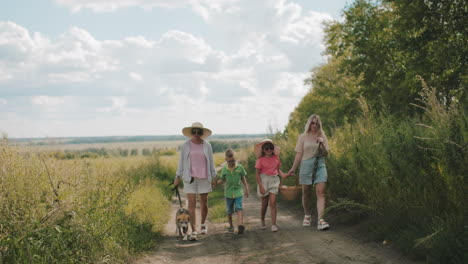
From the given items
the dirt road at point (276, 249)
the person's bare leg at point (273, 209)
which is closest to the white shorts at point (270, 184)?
the person's bare leg at point (273, 209)

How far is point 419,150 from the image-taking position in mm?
7250

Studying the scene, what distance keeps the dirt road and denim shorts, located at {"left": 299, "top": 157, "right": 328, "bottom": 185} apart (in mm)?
1021

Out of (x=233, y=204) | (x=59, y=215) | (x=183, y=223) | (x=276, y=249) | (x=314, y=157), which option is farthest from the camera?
(x=233, y=204)

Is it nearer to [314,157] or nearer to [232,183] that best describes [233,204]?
[232,183]

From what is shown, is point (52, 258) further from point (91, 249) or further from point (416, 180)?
point (416, 180)

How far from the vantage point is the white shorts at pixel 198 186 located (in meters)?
9.61

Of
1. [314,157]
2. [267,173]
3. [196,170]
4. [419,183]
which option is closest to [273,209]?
[267,173]

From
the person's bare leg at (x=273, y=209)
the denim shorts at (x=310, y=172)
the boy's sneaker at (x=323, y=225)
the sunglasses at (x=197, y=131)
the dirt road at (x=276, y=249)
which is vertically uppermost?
the sunglasses at (x=197, y=131)

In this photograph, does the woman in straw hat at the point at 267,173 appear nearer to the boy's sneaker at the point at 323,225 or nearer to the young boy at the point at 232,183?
the young boy at the point at 232,183

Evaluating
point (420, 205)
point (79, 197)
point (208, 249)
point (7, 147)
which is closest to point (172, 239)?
point (208, 249)

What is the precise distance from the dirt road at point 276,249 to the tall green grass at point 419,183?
1.59ft

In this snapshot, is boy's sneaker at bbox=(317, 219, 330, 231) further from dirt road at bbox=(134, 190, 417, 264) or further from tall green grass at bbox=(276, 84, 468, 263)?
tall green grass at bbox=(276, 84, 468, 263)

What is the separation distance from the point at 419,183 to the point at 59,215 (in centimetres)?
551

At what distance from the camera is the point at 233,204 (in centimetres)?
1033
